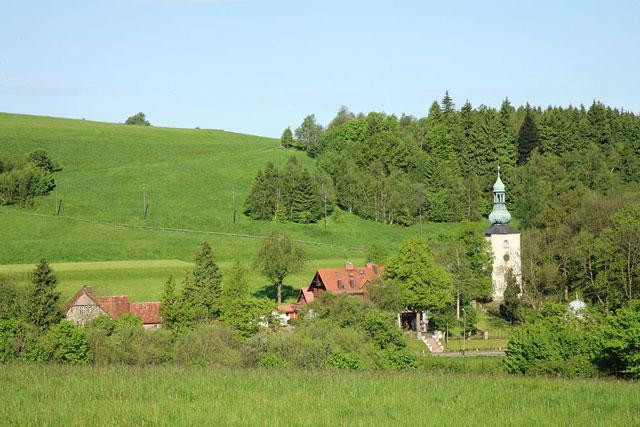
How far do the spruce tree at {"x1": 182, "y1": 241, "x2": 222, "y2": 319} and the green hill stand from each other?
410 inches

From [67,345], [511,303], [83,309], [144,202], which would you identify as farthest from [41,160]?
[67,345]

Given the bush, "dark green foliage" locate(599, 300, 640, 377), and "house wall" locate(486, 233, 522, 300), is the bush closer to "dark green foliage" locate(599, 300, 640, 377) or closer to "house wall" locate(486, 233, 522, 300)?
"dark green foliage" locate(599, 300, 640, 377)

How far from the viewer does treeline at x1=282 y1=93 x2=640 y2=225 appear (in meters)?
126

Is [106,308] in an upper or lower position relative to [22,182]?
lower

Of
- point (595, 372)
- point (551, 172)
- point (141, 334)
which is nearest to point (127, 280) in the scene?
point (141, 334)

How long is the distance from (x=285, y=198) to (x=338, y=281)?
35114 millimetres

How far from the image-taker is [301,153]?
15750cm

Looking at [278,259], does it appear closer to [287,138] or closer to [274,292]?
[274,292]

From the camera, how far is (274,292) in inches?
3460

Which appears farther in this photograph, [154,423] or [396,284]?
[396,284]

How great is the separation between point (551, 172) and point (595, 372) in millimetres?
93312

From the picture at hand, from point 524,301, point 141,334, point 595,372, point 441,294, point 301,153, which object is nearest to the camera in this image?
point 595,372

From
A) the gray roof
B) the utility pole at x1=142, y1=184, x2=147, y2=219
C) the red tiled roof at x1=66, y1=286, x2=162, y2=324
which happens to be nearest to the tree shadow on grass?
the red tiled roof at x1=66, y1=286, x2=162, y2=324

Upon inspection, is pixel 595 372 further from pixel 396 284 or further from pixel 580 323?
pixel 396 284
